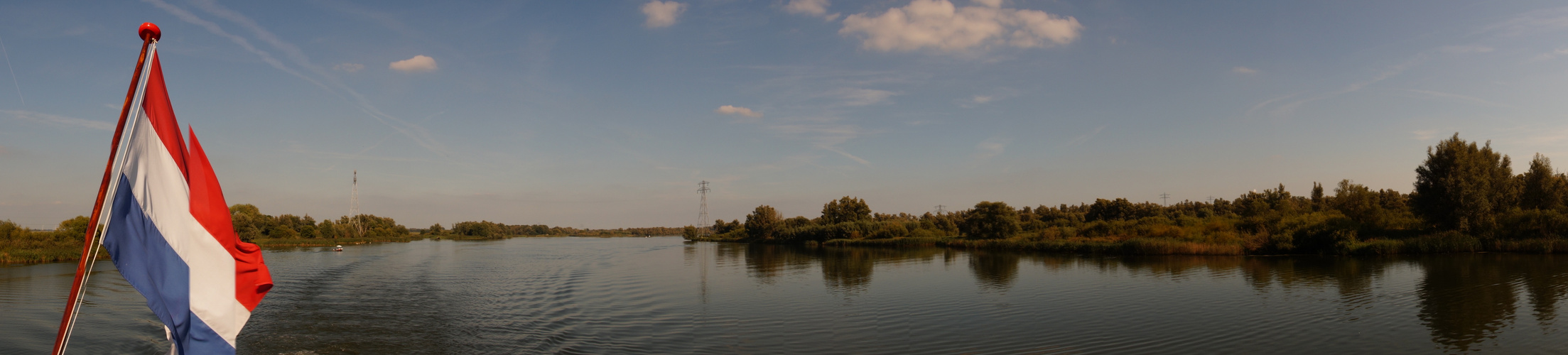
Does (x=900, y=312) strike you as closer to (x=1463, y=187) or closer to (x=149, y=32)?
(x=149, y=32)

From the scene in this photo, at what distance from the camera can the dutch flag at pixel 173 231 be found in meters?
4.31

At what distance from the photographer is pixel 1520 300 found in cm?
1564

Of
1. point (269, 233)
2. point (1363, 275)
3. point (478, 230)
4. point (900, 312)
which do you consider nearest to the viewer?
point (900, 312)

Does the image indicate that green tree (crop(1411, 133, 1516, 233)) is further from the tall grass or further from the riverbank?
the tall grass

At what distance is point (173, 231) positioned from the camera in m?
4.49

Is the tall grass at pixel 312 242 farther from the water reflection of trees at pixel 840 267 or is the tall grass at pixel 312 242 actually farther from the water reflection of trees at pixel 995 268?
the water reflection of trees at pixel 995 268

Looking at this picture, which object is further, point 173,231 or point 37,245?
point 37,245

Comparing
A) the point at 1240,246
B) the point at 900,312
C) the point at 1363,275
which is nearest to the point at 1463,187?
the point at 1240,246

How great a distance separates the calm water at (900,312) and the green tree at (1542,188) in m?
11.2

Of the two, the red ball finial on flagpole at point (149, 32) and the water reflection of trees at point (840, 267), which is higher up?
the red ball finial on flagpole at point (149, 32)

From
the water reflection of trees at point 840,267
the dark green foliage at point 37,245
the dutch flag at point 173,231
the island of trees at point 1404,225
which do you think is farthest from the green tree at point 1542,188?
the dark green foliage at point 37,245

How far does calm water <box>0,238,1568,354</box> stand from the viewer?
1252cm

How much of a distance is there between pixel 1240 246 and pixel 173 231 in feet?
140

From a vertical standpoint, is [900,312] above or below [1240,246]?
below
